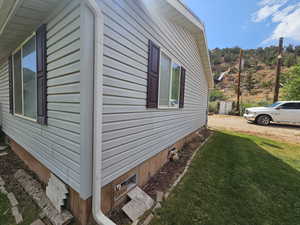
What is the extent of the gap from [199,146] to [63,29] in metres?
5.04

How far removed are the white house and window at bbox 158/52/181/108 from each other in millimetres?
38

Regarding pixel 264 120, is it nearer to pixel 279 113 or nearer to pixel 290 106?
pixel 279 113

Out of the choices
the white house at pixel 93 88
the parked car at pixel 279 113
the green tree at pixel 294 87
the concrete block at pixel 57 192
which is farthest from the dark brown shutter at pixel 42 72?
the green tree at pixel 294 87

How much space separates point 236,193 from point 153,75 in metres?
2.70

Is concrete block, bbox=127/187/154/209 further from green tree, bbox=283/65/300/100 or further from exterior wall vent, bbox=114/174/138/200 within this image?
green tree, bbox=283/65/300/100

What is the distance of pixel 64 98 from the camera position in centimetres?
179

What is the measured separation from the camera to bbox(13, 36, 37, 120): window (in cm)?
261

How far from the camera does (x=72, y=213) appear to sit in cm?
178

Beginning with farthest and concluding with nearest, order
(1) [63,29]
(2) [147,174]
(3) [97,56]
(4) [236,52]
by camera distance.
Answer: (4) [236,52], (2) [147,174], (1) [63,29], (3) [97,56]

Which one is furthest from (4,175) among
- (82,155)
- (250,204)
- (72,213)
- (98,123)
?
(250,204)

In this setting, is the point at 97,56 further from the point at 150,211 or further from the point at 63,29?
the point at 150,211

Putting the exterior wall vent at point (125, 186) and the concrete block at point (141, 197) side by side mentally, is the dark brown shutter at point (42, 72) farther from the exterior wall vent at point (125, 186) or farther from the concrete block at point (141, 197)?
the concrete block at point (141, 197)

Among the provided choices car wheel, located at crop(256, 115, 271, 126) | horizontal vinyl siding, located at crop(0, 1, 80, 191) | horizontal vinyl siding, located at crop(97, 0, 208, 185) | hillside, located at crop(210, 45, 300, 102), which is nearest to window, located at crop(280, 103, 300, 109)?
car wheel, located at crop(256, 115, 271, 126)

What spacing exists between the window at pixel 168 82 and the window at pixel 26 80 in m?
2.48
